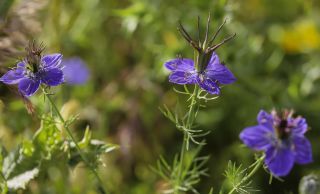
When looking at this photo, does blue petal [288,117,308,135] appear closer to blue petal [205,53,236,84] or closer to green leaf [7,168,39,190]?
blue petal [205,53,236,84]

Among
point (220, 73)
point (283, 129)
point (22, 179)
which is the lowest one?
point (22, 179)

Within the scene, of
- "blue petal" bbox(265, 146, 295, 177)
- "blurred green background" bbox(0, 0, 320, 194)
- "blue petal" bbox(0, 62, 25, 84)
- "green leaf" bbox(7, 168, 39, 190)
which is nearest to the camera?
"blue petal" bbox(265, 146, 295, 177)

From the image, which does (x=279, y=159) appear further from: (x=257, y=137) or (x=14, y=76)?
(x=14, y=76)

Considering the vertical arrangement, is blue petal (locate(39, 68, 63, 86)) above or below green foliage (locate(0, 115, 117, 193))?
above

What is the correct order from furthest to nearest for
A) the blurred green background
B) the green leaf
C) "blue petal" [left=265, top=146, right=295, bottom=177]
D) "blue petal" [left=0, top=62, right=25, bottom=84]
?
the blurred green background → the green leaf → "blue petal" [left=0, top=62, right=25, bottom=84] → "blue petal" [left=265, top=146, right=295, bottom=177]

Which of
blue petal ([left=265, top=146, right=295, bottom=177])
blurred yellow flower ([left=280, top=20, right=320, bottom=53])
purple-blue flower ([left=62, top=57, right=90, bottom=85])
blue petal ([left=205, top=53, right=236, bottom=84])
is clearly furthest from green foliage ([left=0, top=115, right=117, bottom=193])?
blurred yellow flower ([left=280, top=20, right=320, bottom=53])

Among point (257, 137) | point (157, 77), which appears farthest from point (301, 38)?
point (257, 137)
